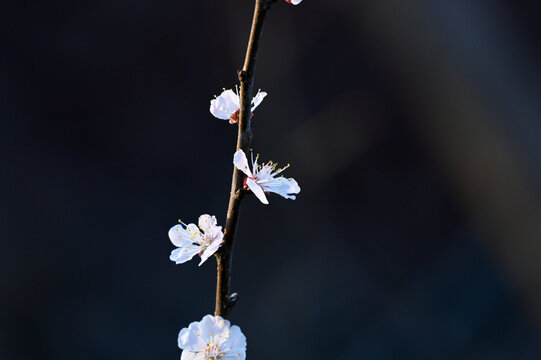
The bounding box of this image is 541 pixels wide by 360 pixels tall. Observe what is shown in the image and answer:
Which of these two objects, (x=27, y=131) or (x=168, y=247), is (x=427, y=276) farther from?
(x=27, y=131)

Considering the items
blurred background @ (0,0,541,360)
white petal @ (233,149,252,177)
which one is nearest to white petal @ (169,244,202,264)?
white petal @ (233,149,252,177)

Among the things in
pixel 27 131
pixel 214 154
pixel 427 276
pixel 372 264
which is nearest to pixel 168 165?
pixel 214 154

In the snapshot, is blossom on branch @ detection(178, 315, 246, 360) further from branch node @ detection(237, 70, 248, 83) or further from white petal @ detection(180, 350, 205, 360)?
branch node @ detection(237, 70, 248, 83)

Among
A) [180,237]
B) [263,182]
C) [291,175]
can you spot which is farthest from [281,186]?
[291,175]

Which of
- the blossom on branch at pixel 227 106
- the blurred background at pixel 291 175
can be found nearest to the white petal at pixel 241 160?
the blossom on branch at pixel 227 106

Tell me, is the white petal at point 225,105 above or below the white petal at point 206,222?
above

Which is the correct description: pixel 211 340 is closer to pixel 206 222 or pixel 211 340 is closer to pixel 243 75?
pixel 206 222

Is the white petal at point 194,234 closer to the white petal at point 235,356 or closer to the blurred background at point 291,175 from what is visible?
the white petal at point 235,356

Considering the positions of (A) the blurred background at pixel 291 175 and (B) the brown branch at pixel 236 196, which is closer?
(B) the brown branch at pixel 236 196
